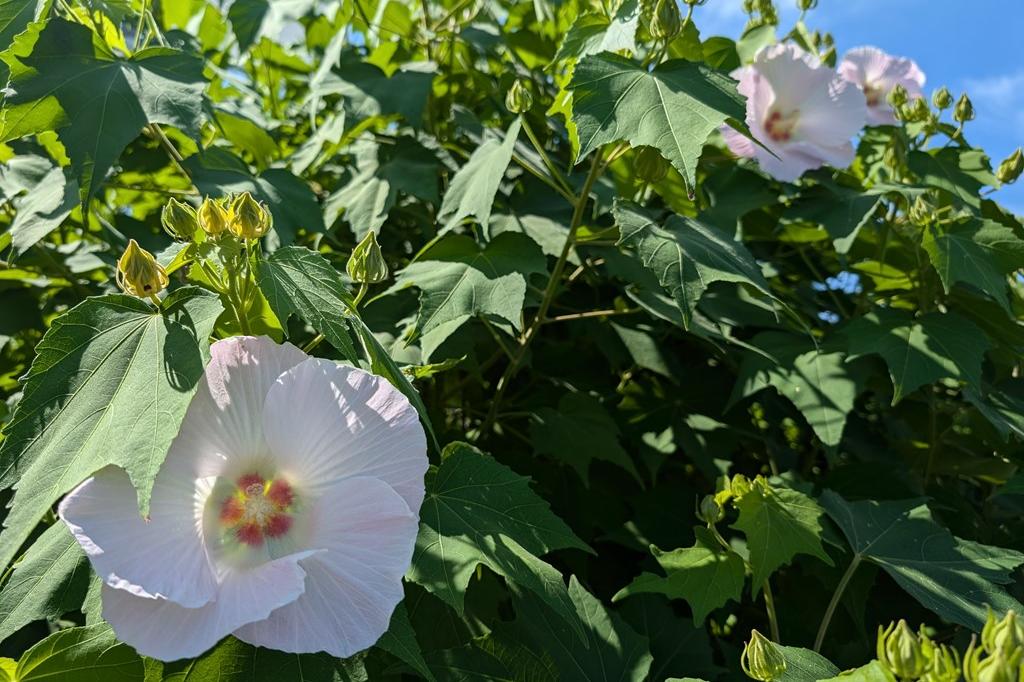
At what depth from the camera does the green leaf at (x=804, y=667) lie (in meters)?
1.16

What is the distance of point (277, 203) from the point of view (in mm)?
1731

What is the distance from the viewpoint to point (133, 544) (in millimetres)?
988

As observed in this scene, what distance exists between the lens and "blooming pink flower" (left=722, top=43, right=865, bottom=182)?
6.97 feet

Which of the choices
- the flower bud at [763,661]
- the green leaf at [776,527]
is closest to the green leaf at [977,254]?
the green leaf at [776,527]

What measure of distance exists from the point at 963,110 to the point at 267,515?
6.35 feet

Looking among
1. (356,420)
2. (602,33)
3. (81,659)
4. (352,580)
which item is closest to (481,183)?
(602,33)

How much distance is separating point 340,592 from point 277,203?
35.5 inches

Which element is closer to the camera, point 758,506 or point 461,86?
point 758,506

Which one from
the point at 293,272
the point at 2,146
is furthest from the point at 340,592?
the point at 2,146

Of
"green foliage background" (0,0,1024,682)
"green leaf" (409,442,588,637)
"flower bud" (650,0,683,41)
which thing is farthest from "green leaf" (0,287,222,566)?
A: "flower bud" (650,0,683,41)

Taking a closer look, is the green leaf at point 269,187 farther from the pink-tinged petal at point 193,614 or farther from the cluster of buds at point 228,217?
the pink-tinged petal at point 193,614

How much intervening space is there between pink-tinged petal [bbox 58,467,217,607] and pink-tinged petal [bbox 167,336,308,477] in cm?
5

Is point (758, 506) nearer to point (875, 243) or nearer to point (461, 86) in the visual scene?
point (875, 243)

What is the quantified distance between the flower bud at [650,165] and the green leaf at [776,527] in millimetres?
555
